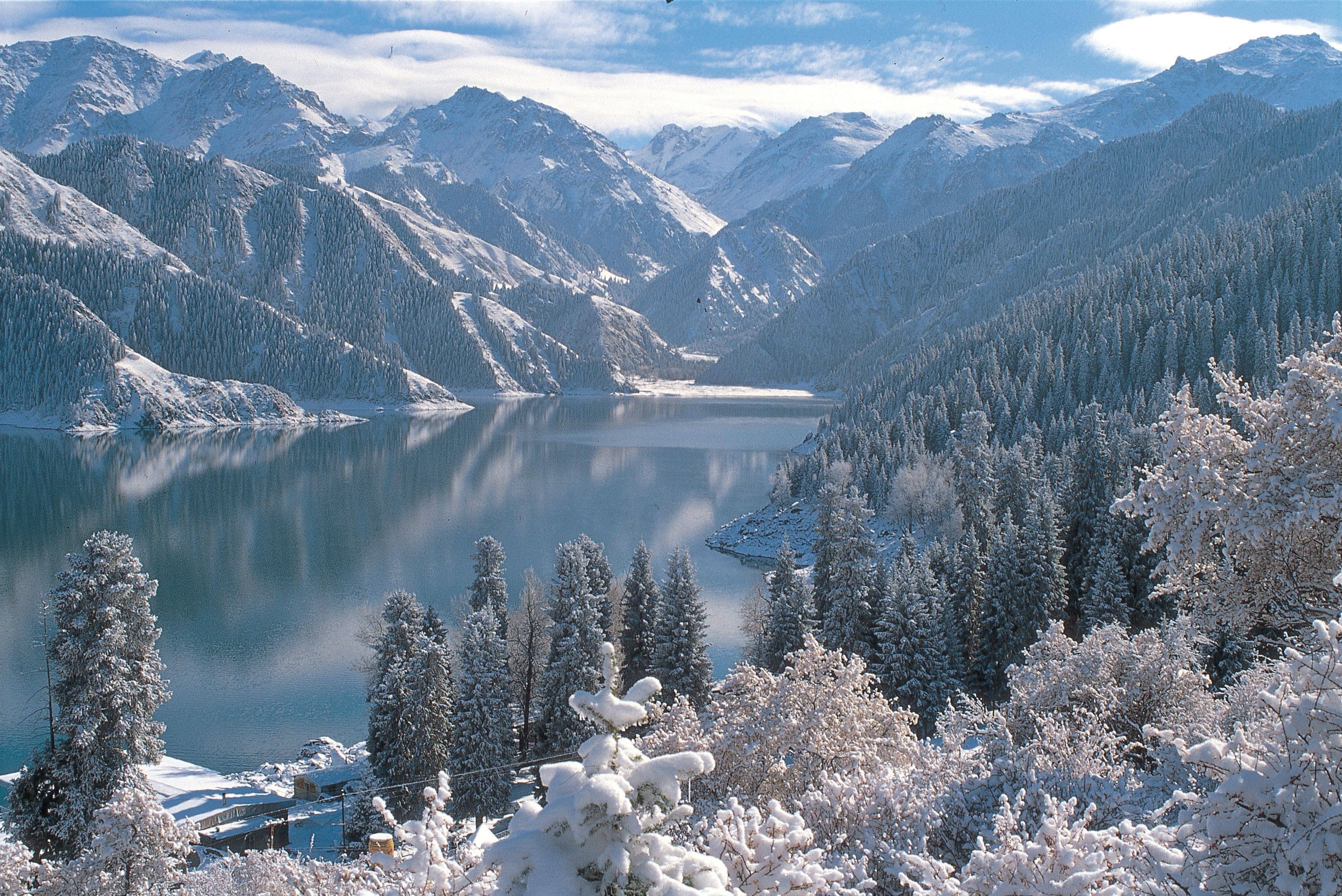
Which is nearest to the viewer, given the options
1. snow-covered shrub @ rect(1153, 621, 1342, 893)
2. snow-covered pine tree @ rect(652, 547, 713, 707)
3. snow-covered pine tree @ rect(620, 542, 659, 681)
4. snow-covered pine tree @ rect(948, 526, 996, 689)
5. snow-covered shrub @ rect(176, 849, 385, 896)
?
snow-covered shrub @ rect(1153, 621, 1342, 893)

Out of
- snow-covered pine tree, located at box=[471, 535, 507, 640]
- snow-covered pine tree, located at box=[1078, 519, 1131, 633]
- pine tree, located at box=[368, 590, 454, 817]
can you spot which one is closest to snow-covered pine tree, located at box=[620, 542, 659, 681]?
snow-covered pine tree, located at box=[471, 535, 507, 640]

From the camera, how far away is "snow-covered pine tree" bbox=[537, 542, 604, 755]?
129ft

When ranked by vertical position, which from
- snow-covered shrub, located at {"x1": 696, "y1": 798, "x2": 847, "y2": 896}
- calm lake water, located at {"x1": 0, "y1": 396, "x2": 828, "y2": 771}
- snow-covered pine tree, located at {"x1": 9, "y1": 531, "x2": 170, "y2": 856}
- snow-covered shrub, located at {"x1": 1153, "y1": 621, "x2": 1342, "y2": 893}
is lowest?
calm lake water, located at {"x1": 0, "y1": 396, "x2": 828, "y2": 771}

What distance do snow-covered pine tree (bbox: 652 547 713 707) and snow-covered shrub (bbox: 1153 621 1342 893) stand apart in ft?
114

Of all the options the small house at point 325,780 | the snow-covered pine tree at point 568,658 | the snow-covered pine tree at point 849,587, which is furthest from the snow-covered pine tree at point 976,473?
the small house at point 325,780

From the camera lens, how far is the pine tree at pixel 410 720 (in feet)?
111

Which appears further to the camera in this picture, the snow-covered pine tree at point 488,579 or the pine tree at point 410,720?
the snow-covered pine tree at point 488,579

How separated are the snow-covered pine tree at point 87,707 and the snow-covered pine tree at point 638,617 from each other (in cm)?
2263

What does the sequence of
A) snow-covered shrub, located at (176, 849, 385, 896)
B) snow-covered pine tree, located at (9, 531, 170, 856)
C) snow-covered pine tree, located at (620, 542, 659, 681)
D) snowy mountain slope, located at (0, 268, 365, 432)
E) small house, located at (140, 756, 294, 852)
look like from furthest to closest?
snowy mountain slope, located at (0, 268, 365, 432) → snow-covered pine tree, located at (620, 542, 659, 681) → small house, located at (140, 756, 294, 852) → snow-covered pine tree, located at (9, 531, 170, 856) → snow-covered shrub, located at (176, 849, 385, 896)

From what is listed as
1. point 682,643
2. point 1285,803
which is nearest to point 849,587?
point 682,643

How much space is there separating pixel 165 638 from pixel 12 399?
151986 millimetres

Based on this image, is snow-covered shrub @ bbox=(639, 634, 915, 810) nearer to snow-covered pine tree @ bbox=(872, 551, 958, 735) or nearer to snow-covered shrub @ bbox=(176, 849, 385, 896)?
snow-covered shrub @ bbox=(176, 849, 385, 896)

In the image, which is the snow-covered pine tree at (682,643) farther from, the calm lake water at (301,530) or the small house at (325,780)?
the small house at (325,780)

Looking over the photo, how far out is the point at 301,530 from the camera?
84750 millimetres
